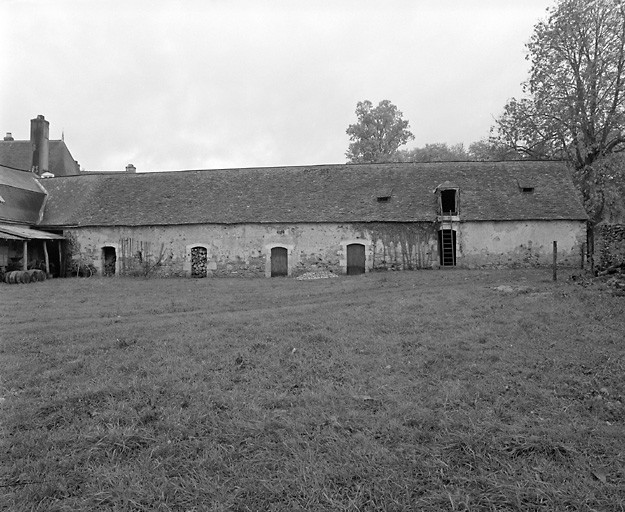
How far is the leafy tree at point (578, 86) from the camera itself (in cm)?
1950

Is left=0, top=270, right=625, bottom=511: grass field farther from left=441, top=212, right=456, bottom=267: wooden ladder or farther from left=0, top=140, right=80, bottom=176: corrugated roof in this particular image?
left=0, top=140, right=80, bottom=176: corrugated roof

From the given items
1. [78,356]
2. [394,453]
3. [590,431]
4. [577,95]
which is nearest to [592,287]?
[590,431]

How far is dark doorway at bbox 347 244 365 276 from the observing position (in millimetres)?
19125

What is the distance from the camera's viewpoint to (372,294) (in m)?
12.3

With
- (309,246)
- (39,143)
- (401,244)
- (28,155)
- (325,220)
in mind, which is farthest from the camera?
(28,155)

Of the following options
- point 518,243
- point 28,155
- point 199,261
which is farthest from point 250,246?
point 28,155

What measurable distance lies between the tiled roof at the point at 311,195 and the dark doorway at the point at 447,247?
104 centimetres

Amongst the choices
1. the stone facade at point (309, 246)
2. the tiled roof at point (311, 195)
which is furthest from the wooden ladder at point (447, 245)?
the tiled roof at point (311, 195)

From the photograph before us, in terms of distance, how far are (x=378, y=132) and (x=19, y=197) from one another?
26997 millimetres

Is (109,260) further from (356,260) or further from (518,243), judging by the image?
(518,243)

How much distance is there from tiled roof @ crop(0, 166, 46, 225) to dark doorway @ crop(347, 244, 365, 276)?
17879mm

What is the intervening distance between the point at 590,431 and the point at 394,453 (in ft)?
6.63

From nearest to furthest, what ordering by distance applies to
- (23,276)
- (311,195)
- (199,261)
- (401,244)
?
(23,276)
(401,244)
(199,261)
(311,195)

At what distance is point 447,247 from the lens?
62.1 ft
